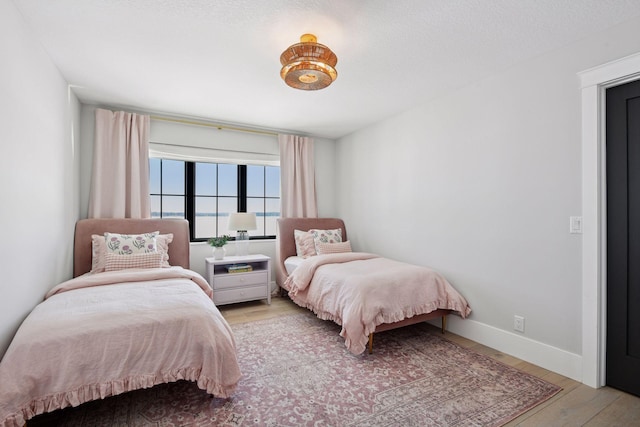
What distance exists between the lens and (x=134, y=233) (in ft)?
11.2

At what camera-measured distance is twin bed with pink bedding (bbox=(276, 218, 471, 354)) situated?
8.36ft

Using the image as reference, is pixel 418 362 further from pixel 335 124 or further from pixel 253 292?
pixel 335 124

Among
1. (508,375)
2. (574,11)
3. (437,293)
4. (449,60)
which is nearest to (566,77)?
(574,11)

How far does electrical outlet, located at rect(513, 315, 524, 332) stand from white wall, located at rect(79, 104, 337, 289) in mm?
2960

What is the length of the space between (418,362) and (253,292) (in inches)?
86.7

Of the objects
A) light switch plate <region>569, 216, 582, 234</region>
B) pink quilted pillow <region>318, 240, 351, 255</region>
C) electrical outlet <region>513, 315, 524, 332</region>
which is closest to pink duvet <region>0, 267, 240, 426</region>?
pink quilted pillow <region>318, 240, 351, 255</region>

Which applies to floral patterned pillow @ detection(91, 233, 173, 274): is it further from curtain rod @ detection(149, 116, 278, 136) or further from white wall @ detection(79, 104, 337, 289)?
curtain rod @ detection(149, 116, 278, 136)

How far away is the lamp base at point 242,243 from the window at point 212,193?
27cm

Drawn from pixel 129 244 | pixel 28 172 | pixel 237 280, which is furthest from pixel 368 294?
pixel 28 172

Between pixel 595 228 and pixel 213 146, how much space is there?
400 cm

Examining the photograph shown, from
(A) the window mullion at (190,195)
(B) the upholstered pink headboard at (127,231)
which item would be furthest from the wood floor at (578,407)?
(A) the window mullion at (190,195)

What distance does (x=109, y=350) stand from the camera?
5.48 feet

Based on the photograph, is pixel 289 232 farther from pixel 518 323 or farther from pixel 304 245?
pixel 518 323

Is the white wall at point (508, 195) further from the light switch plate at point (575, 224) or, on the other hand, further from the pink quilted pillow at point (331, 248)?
the pink quilted pillow at point (331, 248)
